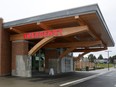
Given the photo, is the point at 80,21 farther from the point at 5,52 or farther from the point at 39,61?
the point at 39,61

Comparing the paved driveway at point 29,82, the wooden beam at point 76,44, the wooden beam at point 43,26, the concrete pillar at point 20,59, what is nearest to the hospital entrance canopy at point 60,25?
the wooden beam at point 43,26

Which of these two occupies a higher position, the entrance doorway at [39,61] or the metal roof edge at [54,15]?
the metal roof edge at [54,15]

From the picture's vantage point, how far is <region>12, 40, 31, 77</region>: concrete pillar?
25.2 metres

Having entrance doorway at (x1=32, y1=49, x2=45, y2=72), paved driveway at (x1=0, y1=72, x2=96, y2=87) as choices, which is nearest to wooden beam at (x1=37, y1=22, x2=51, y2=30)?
paved driveway at (x1=0, y1=72, x2=96, y2=87)

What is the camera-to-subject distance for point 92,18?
68.1ft

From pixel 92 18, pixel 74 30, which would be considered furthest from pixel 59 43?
pixel 92 18

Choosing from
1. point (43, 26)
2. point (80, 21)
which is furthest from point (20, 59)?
point (80, 21)

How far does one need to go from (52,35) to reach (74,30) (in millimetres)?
2533

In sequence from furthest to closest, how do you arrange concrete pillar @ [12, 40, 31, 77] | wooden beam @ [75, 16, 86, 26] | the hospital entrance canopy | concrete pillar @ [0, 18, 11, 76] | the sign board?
1. concrete pillar @ [0, 18, 11, 76]
2. concrete pillar @ [12, 40, 31, 77]
3. the sign board
4. wooden beam @ [75, 16, 86, 26]
5. the hospital entrance canopy

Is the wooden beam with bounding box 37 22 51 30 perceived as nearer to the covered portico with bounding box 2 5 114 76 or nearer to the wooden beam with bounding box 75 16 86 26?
the covered portico with bounding box 2 5 114 76

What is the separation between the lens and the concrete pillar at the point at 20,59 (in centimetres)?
2520

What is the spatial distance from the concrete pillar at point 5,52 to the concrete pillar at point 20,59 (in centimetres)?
75

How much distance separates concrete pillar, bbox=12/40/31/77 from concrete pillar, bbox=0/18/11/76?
0.75 m

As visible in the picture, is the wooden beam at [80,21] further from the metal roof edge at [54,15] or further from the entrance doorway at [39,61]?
the entrance doorway at [39,61]
